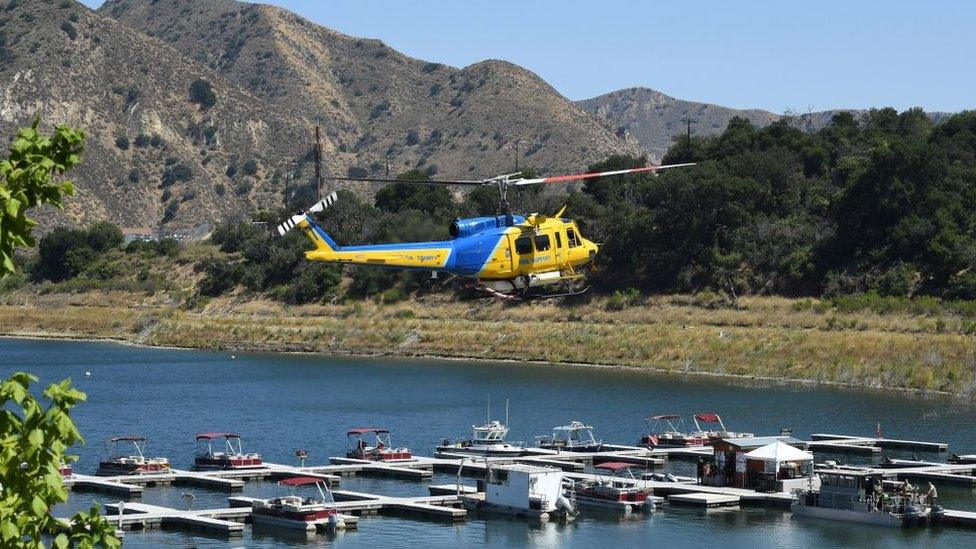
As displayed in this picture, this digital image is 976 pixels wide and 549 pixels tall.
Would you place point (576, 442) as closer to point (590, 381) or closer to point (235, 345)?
point (590, 381)

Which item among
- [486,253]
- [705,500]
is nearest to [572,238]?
[486,253]

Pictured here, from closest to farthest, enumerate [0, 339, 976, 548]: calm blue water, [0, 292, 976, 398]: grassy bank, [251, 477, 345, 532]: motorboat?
1. [251, 477, 345, 532]: motorboat
2. [0, 339, 976, 548]: calm blue water
3. [0, 292, 976, 398]: grassy bank

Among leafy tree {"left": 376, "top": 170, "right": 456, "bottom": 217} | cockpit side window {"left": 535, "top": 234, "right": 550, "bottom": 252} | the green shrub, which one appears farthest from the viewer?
leafy tree {"left": 376, "top": 170, "right": 456, "bottom": 217}

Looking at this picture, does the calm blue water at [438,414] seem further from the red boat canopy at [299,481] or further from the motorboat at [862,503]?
the red boat canopy at [299,481]

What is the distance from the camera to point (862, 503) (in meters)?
60.6

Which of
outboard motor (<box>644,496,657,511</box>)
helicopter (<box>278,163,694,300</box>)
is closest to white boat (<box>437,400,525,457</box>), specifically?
outboard motor (<box>644,496,657,511</box>)

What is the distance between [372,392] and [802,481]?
44239 mm

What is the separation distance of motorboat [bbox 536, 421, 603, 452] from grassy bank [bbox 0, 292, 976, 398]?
26219 mm

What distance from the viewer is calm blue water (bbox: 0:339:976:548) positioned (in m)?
57.3

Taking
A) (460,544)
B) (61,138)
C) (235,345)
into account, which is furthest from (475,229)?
(235,345)

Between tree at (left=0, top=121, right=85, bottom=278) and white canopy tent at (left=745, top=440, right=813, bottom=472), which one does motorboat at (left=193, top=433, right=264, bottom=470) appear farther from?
tree at (left=0, top=121, right=85, bottom=278)

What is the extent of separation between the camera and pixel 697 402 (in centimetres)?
9594

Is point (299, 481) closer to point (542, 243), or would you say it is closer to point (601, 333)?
point (542, 243)

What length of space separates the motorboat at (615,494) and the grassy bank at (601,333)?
3821 centimetres
